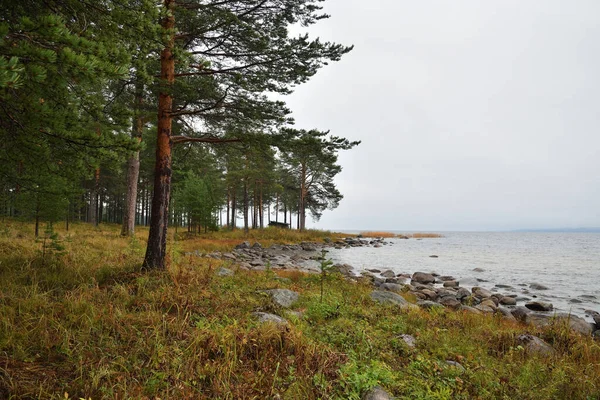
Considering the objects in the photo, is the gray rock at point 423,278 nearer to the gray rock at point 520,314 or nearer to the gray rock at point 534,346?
the gray rock at point 520,314

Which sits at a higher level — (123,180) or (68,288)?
(123,180)

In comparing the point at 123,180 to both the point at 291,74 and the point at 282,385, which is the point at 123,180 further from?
the point at 282,385

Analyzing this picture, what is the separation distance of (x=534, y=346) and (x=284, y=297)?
4.84 metres

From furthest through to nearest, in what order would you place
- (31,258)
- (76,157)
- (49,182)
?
1. (49,182)
2. (31,258)
3. (76,157)

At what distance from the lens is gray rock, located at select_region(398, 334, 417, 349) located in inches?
184

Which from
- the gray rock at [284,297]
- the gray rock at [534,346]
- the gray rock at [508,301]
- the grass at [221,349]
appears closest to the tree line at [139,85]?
the grass at [221,349]

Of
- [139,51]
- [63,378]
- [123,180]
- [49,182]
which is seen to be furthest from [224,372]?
[123,180]

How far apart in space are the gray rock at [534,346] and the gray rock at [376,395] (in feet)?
12.3

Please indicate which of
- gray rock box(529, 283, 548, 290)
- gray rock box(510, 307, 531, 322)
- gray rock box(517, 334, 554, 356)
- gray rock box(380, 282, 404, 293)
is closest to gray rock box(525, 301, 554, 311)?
gray rock box(510, 307, 531, 322)

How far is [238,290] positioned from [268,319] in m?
1.84

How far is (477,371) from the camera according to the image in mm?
3898

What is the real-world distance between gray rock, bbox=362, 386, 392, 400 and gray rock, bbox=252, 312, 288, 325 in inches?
67.2

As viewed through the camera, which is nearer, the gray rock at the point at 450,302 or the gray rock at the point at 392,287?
the gray rock at the point at 450,302

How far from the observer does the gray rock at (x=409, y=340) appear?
4675 millimetres
